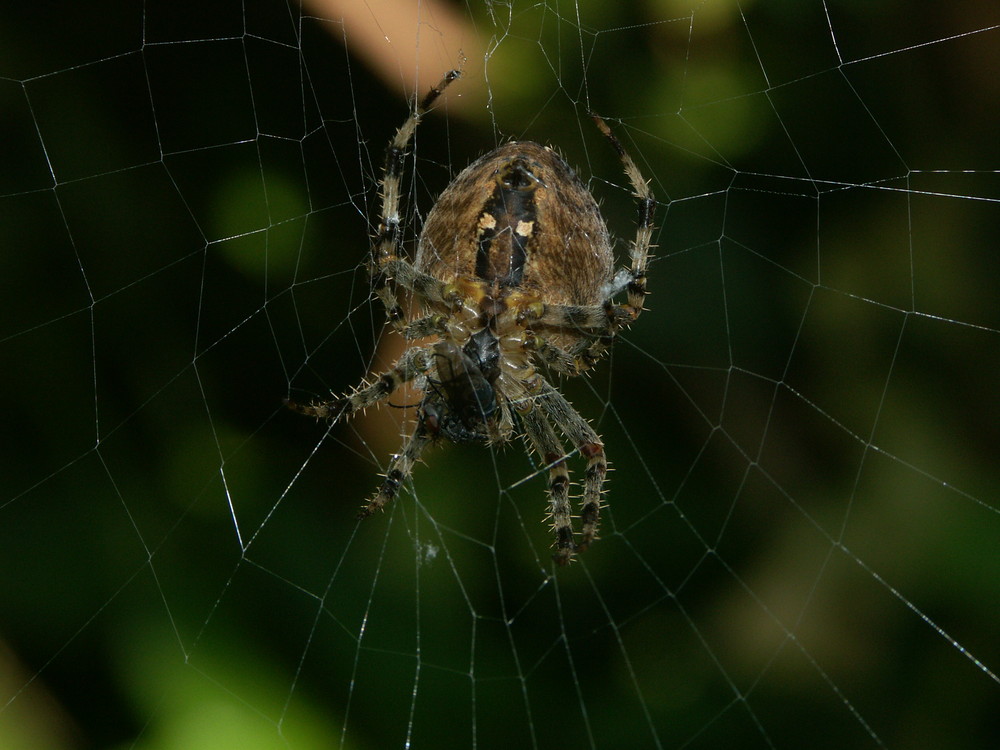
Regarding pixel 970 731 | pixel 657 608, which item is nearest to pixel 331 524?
pixel 657 608

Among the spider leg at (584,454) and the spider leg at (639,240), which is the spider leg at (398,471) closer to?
the spider leg at (584,454)

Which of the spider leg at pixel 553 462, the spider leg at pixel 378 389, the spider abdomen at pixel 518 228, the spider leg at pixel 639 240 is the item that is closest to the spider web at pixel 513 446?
the spider leg at pixel 553 462

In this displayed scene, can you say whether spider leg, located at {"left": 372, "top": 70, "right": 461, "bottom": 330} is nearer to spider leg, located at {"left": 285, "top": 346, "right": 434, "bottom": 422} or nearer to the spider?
the spider

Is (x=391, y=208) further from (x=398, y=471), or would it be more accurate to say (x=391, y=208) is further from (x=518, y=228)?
(x=398, y=471)

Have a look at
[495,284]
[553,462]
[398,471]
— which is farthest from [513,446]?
[495,284]

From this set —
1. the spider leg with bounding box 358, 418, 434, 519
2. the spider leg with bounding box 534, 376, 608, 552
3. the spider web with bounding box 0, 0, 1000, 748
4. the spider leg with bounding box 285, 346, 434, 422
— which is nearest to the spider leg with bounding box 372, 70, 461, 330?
the spider leg with bounding box 285, 346, 434, 422

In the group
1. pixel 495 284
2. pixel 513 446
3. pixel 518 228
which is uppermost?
pixel 518 228

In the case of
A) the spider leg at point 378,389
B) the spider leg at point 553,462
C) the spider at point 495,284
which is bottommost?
the spider leg at point 553,462
